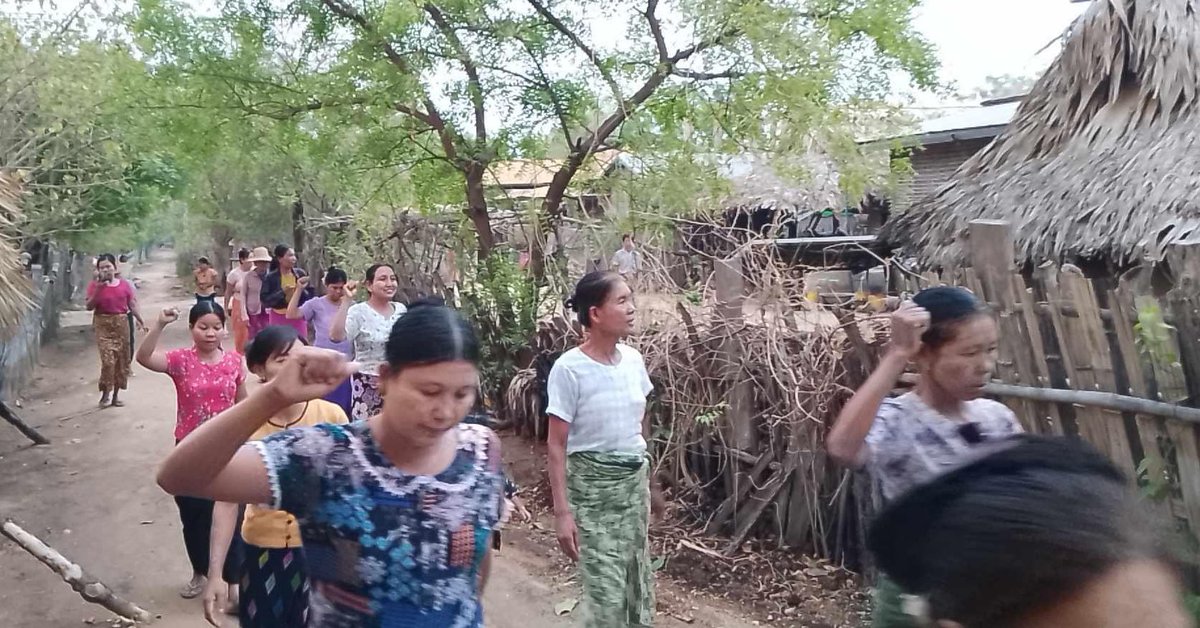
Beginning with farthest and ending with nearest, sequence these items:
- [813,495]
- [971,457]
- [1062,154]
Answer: [1062,154] → [813,495] → [971,457]

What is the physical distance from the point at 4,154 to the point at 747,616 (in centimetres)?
1457

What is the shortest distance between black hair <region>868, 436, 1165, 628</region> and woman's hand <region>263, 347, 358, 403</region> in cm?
112

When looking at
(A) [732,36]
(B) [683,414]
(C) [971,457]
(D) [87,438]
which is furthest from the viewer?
(D) [87,438]

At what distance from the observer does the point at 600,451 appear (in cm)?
384

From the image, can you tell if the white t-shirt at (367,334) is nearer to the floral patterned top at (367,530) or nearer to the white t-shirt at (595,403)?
the white t-shirt at (595,403)

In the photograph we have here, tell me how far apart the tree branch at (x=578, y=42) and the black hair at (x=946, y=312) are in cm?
545

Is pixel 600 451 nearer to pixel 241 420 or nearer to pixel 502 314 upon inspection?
pixel 241 420

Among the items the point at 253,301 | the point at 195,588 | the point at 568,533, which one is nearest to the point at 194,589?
the point at 195,588

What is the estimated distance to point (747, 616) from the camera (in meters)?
5.01

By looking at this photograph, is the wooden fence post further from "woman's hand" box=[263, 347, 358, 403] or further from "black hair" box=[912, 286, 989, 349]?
"woman's hand" box=[263, 347, 358, 403]

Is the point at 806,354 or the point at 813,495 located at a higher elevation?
the point at 806,354

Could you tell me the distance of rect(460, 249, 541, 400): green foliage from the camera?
28.5 feet

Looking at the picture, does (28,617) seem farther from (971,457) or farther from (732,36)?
(732,36)

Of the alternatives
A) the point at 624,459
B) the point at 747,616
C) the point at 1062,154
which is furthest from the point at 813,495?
the point at 1062,154
